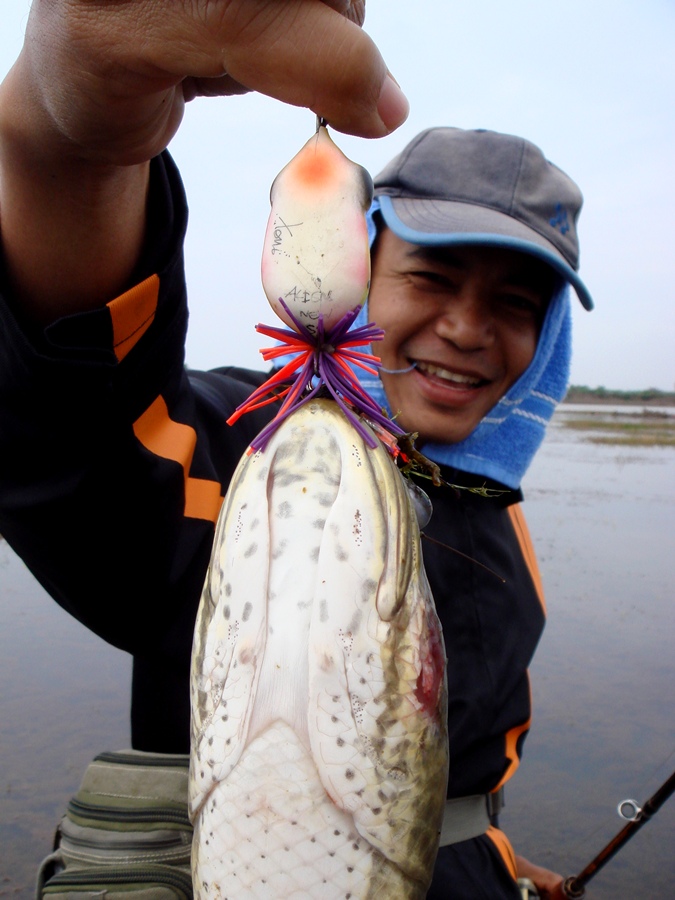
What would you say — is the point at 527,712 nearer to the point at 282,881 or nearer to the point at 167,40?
the point at 282,881

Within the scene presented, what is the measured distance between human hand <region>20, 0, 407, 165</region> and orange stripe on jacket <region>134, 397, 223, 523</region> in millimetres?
860

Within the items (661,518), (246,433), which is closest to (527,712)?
(246,433)

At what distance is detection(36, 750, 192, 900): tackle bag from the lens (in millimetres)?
1942

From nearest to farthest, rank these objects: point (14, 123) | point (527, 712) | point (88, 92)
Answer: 1. point (88, 92)
2. point (14, 123)
3. point (527, 712)

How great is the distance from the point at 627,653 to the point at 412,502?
21.0ft

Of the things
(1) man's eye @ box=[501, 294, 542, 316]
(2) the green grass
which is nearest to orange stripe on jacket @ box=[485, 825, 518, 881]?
(1) man's eye @ box=[501, 294, 542, 316]

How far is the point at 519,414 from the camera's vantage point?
11.8 feet

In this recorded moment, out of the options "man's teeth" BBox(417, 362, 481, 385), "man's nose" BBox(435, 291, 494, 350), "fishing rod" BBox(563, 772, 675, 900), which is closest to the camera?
"man's nose" BBox(435, 291, 494, 350)

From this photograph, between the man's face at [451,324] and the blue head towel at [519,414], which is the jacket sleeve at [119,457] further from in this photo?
the blue head towel at [519,414]

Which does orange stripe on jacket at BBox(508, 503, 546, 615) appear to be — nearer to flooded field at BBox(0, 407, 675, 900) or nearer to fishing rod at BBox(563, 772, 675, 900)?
fishing rod at BBox(563, 772, 675, 900)

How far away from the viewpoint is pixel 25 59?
1.26 m

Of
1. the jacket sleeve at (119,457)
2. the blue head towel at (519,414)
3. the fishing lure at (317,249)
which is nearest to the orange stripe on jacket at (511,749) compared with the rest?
the blue head towel at (519,414)

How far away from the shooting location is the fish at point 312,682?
1117 millimetres

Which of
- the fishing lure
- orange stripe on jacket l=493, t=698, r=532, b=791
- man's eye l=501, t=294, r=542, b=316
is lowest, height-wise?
orange stripe on jacket l=493, t=698, r=532, b=791
